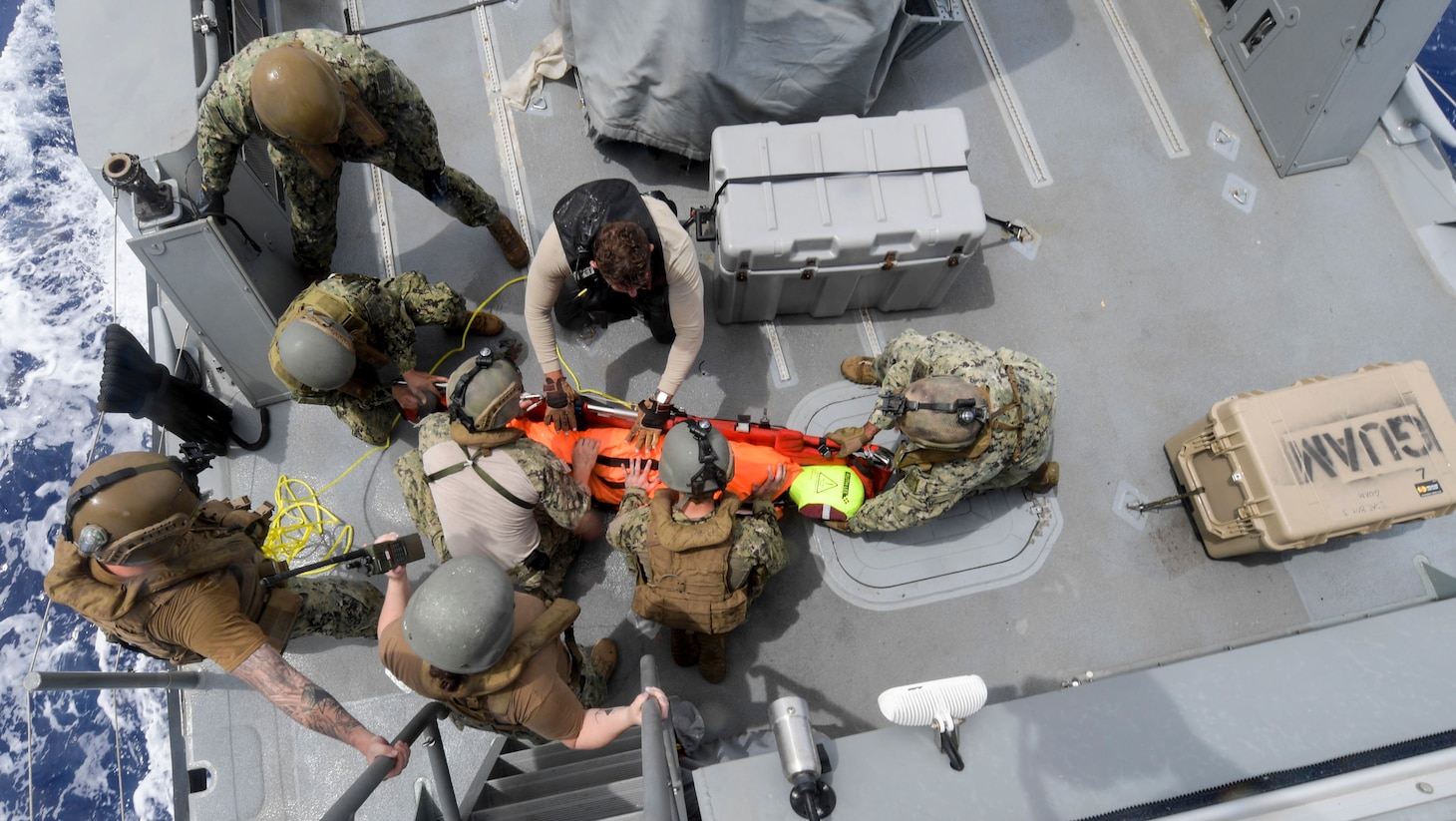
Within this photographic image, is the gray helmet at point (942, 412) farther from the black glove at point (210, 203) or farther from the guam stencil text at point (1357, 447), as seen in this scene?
the black glove at point (210, 203)

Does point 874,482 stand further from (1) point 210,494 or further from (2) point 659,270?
(1) point 210,494

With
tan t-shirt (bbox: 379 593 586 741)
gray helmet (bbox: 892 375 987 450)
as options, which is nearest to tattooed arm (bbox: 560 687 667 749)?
tan t-shirt (bbox: 379 593 586 741)

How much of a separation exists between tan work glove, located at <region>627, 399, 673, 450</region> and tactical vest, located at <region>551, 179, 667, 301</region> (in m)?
0.60

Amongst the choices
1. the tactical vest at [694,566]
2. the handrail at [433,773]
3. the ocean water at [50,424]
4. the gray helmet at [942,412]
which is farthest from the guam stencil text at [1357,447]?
the ocean water at [50,424]

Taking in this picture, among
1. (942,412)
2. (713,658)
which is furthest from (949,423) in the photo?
(713,658)

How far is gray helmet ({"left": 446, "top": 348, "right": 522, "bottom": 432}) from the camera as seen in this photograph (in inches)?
109

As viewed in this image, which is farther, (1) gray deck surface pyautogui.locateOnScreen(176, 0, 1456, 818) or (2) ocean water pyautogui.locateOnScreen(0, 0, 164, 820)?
(2) ocean water pyautogui.locateOnScreen(0, 0, 164, 820)

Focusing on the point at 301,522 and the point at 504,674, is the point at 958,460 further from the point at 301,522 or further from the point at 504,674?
the point at 301,522

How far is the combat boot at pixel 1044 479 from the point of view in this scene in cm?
375

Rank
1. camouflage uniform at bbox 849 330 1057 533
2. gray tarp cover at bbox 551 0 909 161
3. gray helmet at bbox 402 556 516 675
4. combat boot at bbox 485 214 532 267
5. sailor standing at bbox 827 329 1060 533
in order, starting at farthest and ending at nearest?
combat boot at bbox 485 214 532 267 → gray tarp cover at bbox 551 0 909 161 → camouflage uniform at bbox 849 330 1057 533 → sailor standing at bbox 827 329 1060 533 → gray helmet at bbox 402 556 516 675

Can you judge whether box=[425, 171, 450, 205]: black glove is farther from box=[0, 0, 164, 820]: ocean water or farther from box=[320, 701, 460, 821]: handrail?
box=[320, 701, 460, 821]: handrail

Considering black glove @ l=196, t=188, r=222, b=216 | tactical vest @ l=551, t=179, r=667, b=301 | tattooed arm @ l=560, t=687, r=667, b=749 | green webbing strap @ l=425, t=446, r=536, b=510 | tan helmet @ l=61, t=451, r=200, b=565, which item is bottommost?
tattooed arm @ l=560, t=687, r=667, b=749

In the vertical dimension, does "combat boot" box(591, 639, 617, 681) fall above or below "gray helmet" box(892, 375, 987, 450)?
below

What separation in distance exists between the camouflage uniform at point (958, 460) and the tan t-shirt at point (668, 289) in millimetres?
912
